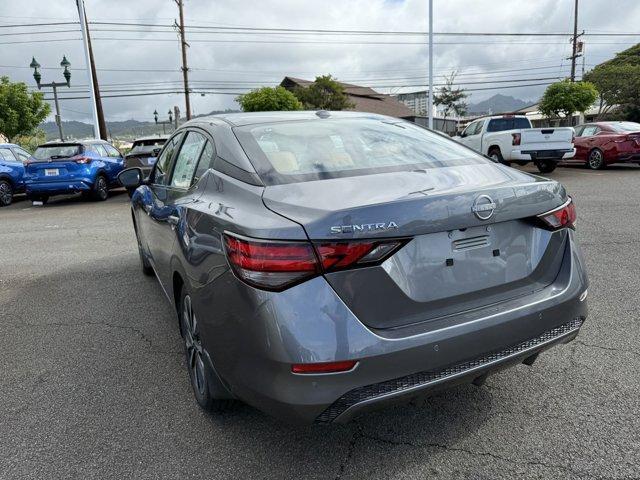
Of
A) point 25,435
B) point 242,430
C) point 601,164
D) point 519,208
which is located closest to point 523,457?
point 519,208

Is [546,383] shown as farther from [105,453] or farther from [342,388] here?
[105,453]

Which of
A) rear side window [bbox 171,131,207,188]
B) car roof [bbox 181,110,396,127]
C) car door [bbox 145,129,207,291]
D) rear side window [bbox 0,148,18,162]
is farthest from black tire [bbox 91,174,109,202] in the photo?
car roof [bbox 181,110,396,127]

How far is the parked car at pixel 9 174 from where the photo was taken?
43.8ft

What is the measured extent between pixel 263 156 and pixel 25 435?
1.97 meters

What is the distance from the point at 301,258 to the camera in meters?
1.94

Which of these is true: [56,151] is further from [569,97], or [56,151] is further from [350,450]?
[569,97]

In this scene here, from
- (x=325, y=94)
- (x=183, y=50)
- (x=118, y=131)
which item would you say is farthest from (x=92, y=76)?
(x=118, y=131)

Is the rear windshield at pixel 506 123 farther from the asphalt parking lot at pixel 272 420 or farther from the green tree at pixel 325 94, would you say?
the green tree at pixel 325 94

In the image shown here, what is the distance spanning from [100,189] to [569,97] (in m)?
21.6

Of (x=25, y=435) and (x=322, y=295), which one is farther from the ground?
(x=322, y=295)

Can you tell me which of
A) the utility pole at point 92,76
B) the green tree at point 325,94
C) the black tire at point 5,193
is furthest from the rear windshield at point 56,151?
the green tree at point 325,94

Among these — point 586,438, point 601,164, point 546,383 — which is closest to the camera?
point 586,438

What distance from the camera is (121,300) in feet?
15.9

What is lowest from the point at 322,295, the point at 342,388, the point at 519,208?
the point at 342,388
